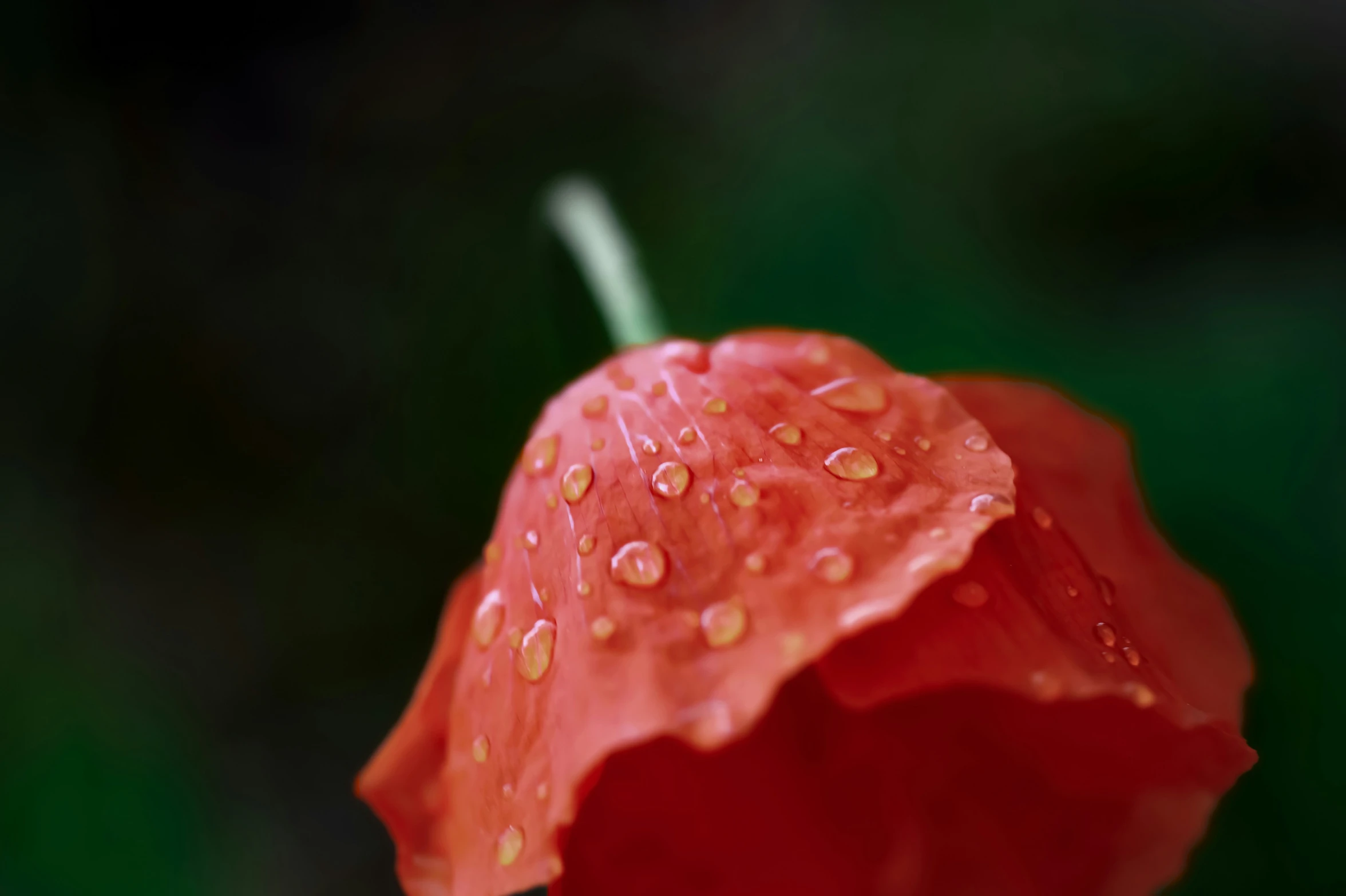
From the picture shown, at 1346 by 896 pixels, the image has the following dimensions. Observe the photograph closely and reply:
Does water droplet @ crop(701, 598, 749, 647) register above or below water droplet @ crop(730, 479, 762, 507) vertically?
below

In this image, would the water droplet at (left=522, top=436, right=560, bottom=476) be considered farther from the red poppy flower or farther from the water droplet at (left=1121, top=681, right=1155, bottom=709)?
the water droplet at (left=1121, top=681, right=1155, bottom=709)

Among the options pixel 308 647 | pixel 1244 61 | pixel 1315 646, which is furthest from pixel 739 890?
pixel 1244 61

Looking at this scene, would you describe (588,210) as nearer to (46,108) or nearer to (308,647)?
(308,647)

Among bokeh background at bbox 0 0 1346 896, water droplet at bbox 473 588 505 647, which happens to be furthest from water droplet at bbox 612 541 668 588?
bokeh background at bbox 0 0 1346 896

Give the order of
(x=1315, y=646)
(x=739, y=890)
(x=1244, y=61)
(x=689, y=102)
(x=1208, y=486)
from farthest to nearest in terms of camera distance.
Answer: (x=689, y=102)
(x=1244, y=61)
(x=1208, y=486)
(x=1315, y=646)
(x=739, y=890)

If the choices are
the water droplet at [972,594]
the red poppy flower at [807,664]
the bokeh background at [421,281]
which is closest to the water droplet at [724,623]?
the red poppy flower at [807,664]

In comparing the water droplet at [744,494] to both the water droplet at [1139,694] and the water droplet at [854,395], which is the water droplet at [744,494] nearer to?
the water droplet at [854,395]

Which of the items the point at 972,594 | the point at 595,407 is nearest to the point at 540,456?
the point at 595,407
